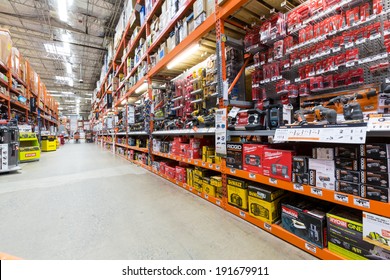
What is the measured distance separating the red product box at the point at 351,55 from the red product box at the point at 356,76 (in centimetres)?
11

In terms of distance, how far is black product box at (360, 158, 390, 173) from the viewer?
3.51 feet

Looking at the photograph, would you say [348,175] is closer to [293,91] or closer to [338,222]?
[338,222]

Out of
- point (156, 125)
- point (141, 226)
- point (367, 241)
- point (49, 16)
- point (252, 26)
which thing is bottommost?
point (141, 226)

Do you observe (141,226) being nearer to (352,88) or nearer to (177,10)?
(352,88)

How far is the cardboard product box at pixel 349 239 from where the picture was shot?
1.11 m

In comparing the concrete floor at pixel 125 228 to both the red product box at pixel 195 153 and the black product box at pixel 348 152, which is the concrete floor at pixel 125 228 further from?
the black product box at pixel 348 152

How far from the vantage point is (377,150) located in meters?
1.10

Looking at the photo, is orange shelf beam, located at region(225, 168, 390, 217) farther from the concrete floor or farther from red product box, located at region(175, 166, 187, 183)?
red product box, located at region(175, 166, 187, 183)

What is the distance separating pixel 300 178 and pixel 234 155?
2.42 feet

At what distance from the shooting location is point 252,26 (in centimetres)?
248

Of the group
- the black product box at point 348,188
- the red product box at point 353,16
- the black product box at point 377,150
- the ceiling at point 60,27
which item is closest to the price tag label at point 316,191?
the black product box at point 348,188

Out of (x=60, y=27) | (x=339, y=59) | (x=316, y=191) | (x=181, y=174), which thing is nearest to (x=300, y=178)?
(x=316, y=191)
